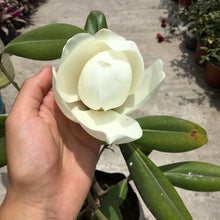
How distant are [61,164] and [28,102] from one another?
205 mm

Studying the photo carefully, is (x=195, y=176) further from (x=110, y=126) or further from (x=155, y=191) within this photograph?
(x=110, y=126)

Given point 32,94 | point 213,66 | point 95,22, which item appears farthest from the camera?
point 213,66

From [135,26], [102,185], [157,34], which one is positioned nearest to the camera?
[102,185]

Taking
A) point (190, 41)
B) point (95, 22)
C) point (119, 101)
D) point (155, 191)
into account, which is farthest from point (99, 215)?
point (190, 41)

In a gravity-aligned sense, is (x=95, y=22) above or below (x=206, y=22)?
above

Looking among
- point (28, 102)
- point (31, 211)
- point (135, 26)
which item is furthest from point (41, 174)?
point (135, 26)

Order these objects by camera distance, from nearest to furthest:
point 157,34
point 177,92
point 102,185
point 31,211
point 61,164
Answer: point 31,211 → point 61,164 → point 102,185 → point 177,92 → point 157,34

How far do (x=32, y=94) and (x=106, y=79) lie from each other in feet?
0.79

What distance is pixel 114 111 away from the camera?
702 mm

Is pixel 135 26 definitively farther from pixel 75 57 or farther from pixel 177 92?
pixel 75 57

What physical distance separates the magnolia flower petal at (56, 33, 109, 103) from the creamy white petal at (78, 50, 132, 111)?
3 cm

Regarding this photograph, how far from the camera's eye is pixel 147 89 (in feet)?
2.24

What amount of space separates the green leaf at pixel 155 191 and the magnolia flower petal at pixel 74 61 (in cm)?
26

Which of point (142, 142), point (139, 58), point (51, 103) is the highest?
point (139, 58)
